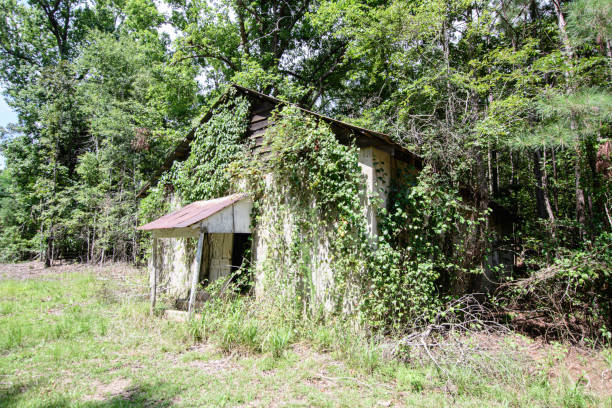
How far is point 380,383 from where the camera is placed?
13.4 ft

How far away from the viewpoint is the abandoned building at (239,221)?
6.05 m

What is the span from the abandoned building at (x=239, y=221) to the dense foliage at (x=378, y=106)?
0.64m

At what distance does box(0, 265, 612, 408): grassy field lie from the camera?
3.71 meters

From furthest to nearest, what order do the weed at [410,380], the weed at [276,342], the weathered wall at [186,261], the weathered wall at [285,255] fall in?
1. the weathered wall at [186,261]
2. the weathered wall at [285,255]
3. the weed at [276,342]
4. the weed at [410,380]

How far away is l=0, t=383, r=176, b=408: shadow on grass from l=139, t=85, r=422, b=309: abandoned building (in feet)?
7.51

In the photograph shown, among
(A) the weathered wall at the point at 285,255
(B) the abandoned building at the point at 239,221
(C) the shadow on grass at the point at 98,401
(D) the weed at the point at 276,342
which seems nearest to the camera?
(C) the shadow on grass at the point at 98,401

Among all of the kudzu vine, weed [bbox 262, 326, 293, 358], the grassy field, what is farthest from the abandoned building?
weed [bbox 262, 326, 293, 358]

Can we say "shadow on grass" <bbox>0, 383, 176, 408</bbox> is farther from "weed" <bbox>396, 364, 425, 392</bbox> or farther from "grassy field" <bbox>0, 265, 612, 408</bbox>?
"weed" <bbox>396, 364, 425, 392</bbox>

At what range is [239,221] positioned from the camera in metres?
7.13

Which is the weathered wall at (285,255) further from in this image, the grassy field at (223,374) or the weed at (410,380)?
the weed at (410,380)

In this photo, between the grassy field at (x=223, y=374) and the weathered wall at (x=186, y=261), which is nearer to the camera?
the grassy field at (x=223, y=374)

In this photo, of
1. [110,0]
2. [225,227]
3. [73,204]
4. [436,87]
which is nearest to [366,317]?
[225,227]

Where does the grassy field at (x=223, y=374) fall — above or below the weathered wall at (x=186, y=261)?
below

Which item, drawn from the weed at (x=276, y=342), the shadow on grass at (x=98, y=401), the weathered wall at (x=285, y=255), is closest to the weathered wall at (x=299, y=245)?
the weathered wall at (x=285, y=255)
